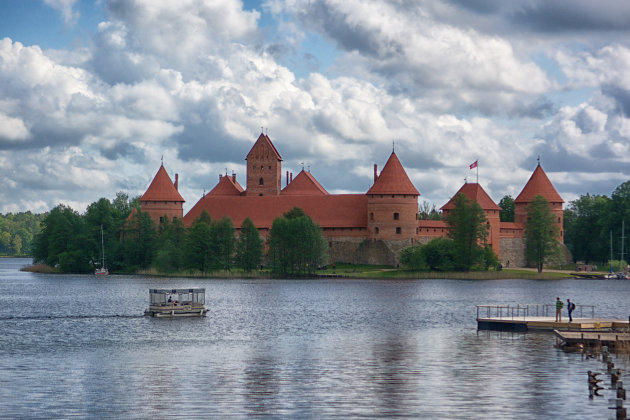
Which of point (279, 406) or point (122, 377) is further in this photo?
point (122, 377)

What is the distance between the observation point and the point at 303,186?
4156 inches

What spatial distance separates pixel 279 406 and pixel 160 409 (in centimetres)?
255

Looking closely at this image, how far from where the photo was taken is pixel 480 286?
68625mm

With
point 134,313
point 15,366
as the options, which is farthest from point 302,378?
point 134,313

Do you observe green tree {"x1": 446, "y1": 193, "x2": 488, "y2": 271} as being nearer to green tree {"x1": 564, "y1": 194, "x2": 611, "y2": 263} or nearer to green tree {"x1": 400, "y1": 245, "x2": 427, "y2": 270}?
green tree {"x1": 400, "y1": 245, "x2": 427, "y2": 270}

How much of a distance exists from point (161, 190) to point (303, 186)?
18187 mm

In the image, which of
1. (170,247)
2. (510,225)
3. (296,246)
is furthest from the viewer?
(510,225)

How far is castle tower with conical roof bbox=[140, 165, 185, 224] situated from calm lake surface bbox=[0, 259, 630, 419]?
4558 cm

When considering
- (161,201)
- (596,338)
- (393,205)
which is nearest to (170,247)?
(161,201)

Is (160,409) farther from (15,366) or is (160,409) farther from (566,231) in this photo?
(566,231)

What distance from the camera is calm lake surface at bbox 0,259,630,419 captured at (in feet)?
62.2

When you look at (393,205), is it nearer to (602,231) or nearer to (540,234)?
(540,234)

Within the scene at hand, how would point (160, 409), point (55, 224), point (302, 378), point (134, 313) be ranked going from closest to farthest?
point (160, 409) → point (302, 378) → point (134, 313) → point (55, 224)

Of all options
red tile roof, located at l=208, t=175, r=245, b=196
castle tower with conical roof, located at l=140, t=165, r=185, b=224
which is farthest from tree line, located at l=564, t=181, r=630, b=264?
castle tower with conical roof, located at l=140, t=165, r=185, b=224
